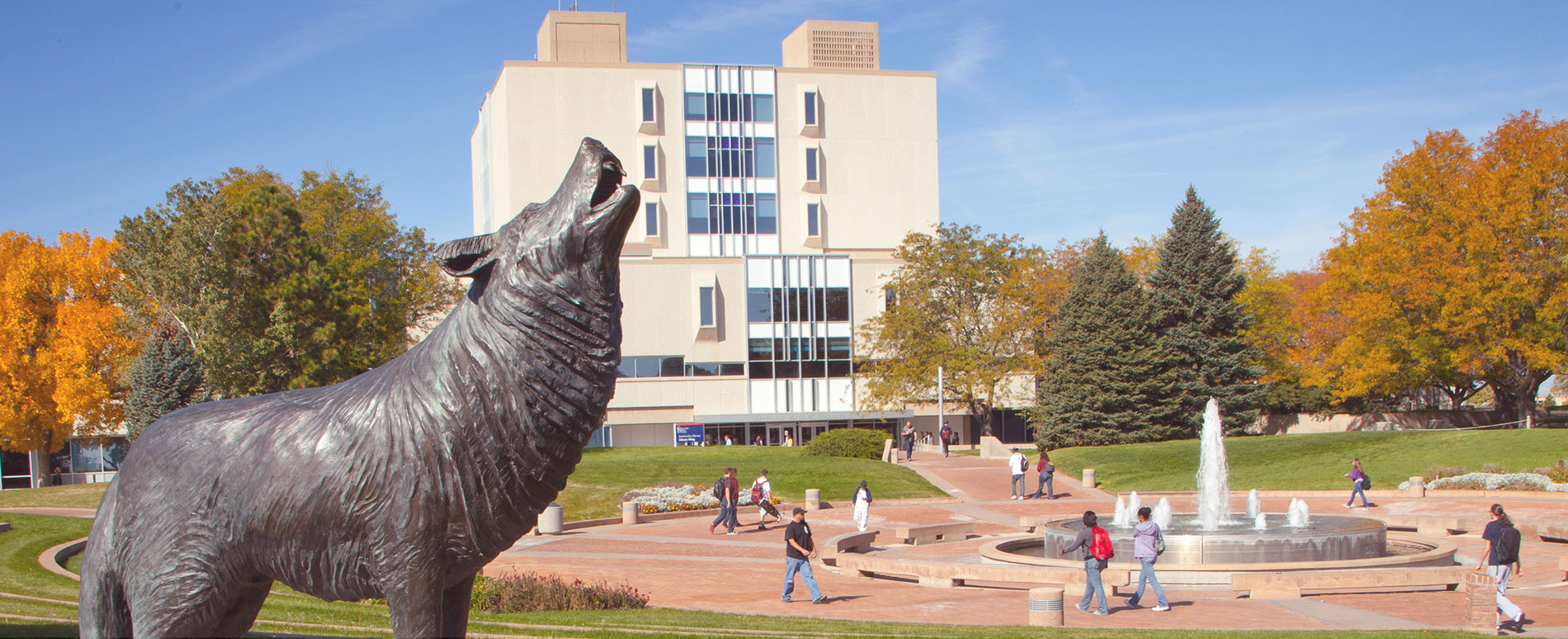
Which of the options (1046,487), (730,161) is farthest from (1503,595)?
(730,161)

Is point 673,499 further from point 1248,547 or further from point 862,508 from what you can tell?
point 1248,547

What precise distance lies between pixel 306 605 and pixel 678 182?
177 ft

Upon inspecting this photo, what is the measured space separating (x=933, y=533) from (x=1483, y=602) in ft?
38.9

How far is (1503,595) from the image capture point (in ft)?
41.9

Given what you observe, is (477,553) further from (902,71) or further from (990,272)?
(902,71)

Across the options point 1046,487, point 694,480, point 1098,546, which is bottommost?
point 1046,487

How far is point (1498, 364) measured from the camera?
128ft

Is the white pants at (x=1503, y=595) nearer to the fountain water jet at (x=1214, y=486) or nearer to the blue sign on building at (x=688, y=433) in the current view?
the fountain water jet at (x=1214, y=486)

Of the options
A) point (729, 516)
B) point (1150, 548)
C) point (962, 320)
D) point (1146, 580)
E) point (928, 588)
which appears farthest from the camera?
point (962, 320)

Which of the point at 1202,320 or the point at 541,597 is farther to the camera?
the point at 1202,320

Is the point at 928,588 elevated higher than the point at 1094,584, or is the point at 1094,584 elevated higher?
the point at 1094,584

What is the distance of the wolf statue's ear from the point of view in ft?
11.8

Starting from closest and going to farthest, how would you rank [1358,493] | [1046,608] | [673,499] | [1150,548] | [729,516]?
[1046,608]
[1150,548]
[729,516]
[1358,493]
[673,499]

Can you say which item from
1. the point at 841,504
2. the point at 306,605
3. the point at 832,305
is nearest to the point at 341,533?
the point at 306,605
